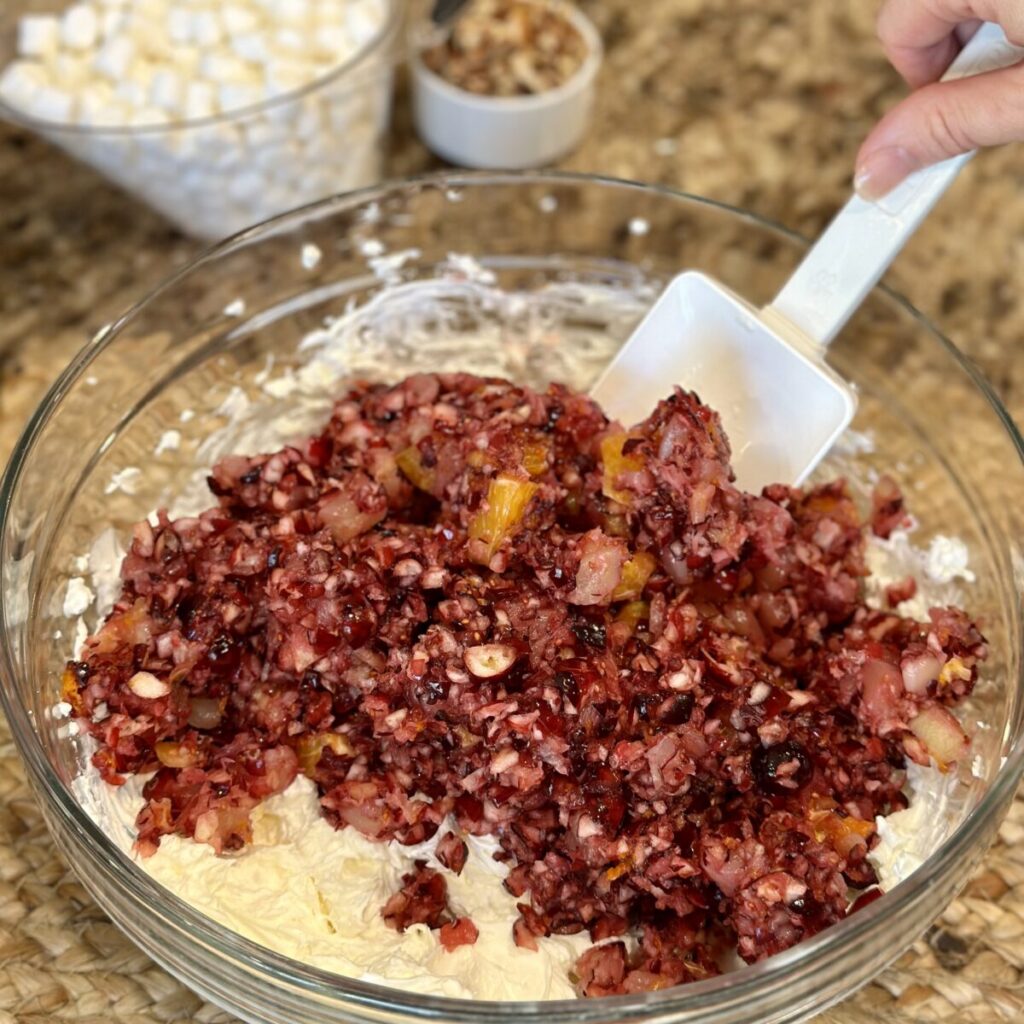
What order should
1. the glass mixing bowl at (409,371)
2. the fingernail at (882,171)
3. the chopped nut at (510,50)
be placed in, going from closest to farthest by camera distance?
the glass mixing bowl at (409,371), the fingernail at (882,171), the chopped nut at (510,50)

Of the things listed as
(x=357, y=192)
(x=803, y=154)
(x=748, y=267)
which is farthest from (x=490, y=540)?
(x=803, y=154)

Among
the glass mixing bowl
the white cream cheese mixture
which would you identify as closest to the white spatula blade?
the glass mixing bowl

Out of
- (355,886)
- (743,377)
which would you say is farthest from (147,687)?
(743,377)

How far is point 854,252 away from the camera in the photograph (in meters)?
2.21

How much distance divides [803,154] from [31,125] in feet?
6.13

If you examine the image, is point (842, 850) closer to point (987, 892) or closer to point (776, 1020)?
A: point (776, 1020)

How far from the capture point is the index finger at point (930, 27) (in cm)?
185

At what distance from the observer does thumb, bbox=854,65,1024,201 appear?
1.90 m

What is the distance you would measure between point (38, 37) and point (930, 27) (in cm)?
208

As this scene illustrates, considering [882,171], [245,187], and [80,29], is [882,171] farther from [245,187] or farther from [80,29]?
[80,29]

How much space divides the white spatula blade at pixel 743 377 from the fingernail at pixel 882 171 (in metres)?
0.28

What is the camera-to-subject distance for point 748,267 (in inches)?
110

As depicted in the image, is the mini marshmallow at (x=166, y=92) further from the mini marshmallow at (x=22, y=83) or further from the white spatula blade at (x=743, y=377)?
the white spatula blade at (x=743, y=377)

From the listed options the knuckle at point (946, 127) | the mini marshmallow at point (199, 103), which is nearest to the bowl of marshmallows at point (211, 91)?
the mini marshmallow at point (199, 103)
